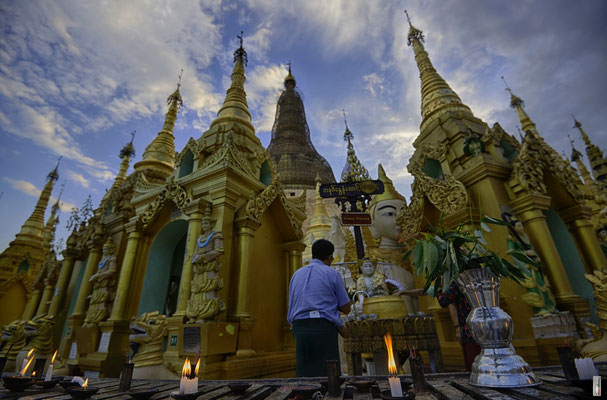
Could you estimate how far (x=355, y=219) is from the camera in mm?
7664

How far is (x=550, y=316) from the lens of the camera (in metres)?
4.62

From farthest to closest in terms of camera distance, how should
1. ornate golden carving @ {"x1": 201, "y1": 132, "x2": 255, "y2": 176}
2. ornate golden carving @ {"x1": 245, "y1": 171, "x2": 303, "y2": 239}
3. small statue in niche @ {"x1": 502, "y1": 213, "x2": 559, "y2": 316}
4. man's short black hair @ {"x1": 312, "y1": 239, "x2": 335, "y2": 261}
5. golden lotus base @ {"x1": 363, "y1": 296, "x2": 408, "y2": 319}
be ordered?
ornate golden carving @ {"x1": 201, "y1": 132, "x2": 255, "y2": 176} < ornate golden carving @ {"x1": 245, "y1": 171, "x2": 303, "y2": 239} < small statue in niche @ {"x1": 502, "y1": 213, "x2": 559, "y2": 316} < golden lotus base @ {"x1": 363, "y1": 296, "x2": 408, "y2": 319} < man's short black hair @ {"x1": 312, "y1": 239, "x2": 335, "y2": 261}

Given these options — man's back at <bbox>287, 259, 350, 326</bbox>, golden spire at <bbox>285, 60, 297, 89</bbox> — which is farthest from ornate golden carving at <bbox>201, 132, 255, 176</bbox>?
golden spire at <bbox>285, 60, 297, 89</bbox>

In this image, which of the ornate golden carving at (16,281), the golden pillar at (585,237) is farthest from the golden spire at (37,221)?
the golden pillar at (585,237)

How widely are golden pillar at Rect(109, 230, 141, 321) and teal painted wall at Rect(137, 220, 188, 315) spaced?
31 cm

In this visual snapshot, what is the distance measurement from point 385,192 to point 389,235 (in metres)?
1.44

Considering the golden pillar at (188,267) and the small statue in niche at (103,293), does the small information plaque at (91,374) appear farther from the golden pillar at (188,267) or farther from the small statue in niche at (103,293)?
the golden pillar at (188,267)

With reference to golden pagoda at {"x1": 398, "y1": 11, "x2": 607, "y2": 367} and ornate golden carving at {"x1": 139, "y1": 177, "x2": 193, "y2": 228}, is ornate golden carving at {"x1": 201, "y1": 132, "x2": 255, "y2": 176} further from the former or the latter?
golden pagoda at {"x1": 398, "y1": 11, "x2": 607, "y2": 367}

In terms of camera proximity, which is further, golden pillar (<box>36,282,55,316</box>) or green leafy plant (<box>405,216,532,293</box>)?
golden pillar (<box>36,282,55,316</box>)

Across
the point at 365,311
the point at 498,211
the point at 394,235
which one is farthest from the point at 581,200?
the point at 365,311

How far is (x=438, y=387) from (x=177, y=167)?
25.4 feet

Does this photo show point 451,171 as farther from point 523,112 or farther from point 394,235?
point 523,112

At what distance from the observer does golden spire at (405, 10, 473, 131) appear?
9.05m

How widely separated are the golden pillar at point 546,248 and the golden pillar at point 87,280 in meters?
10.3
